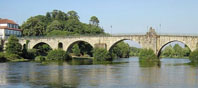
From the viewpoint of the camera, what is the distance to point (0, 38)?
102 m

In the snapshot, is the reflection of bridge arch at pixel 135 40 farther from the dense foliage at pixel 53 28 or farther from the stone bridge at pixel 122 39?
the dense foliage at pixel 53 28

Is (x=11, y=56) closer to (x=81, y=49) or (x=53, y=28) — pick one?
(x=81, y=49)

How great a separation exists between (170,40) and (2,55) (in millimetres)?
40952

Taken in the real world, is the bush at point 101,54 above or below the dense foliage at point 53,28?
below

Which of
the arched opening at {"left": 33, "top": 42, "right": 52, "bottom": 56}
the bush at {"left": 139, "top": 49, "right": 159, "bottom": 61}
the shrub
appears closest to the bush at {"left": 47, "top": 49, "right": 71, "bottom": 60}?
the shrub

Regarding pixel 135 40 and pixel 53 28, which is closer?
pixel 135 40

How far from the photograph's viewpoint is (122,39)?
84562 mm

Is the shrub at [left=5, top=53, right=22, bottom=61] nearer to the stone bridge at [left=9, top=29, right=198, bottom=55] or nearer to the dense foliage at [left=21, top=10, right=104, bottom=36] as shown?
the stone bridge at [left=9, top=29, right=198, bottom=55]

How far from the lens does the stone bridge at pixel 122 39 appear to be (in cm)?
7596

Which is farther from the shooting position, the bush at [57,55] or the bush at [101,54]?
the bush at [57,55]

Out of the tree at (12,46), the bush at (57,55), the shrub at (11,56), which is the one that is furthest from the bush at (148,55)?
the tree at (12,46)

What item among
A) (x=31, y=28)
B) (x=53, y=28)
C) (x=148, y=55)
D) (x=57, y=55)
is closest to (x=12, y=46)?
(x=57, y=55)

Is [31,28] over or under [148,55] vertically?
over

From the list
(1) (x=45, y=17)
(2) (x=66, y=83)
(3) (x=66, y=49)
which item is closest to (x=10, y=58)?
(3) (x=66, y=49)
